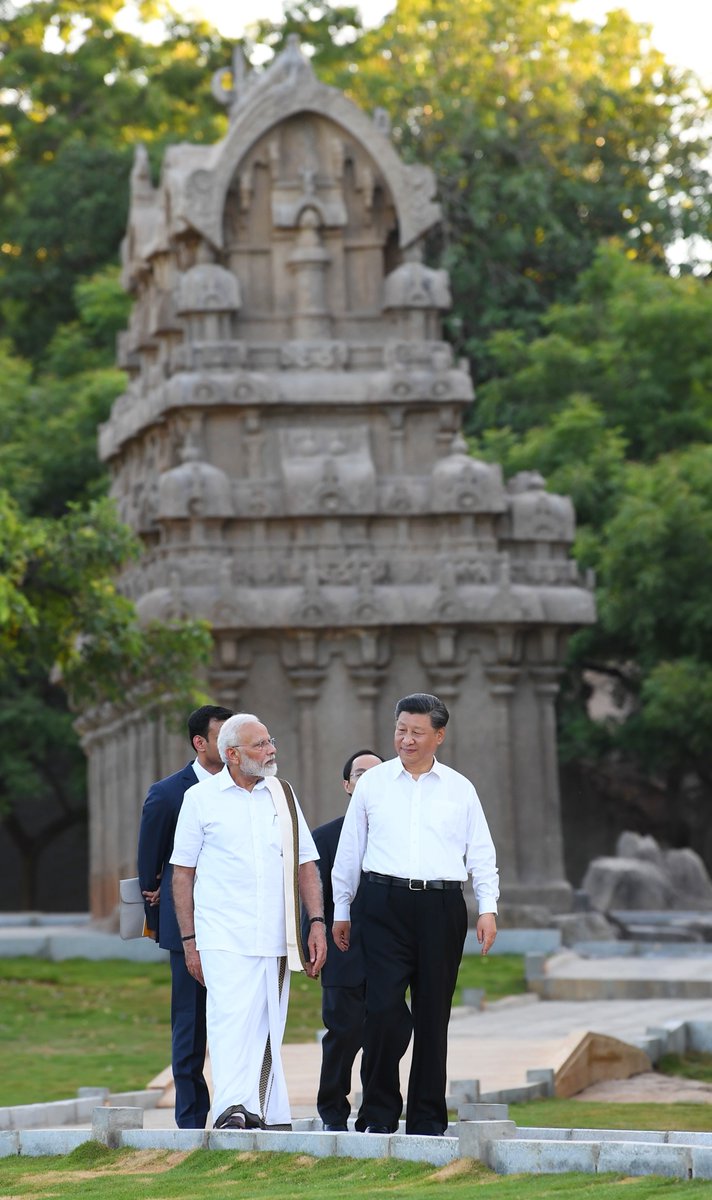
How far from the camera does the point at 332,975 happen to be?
1023 cm

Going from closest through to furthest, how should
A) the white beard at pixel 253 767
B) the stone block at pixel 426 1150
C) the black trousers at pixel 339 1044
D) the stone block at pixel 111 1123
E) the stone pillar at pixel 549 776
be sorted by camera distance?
the stone block at pixel 426 1150 < the stone block at pixel 111 1123 < the white beard at pixel 253 767 < the black trousers at pixel 339 1044 < the stone pillar at pixel 549 776

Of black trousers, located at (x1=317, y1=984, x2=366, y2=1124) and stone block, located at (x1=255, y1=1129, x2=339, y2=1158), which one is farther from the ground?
black trousers, located at (x1=317, y1=984, x2=366, y2=1124)

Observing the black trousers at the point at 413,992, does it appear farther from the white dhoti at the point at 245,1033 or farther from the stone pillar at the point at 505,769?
the stone pillar at the point at 505,769

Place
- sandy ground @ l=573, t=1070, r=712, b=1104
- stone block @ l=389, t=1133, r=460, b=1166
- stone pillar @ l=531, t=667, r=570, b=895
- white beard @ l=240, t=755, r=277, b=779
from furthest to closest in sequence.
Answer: stone pillar @ l=531, t=667, r=570, b=895 → sandy ground @ l=573, t=1070, r=712, b=1104 → white beard @ l=240, t=755, r=277, b=779 → stone block @ l=389, t=1133, r=460, b=1166

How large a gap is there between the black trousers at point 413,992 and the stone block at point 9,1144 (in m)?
1.43

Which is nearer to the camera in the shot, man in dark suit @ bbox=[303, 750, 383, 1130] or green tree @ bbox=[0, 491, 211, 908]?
man in dark suit @ bbox=[303, 750, 383, 1130]

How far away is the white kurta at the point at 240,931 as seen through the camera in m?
9.14

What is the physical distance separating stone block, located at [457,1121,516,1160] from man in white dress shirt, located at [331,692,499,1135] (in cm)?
133

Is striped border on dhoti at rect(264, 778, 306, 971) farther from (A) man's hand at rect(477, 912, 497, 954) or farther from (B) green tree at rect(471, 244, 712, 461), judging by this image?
(B) green tree at rect(471, 244, 712, 461)

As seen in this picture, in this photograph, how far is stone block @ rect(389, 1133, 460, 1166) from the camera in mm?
8016

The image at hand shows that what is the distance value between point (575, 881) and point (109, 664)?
17666 mm

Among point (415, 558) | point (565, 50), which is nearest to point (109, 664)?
point (415, 558)

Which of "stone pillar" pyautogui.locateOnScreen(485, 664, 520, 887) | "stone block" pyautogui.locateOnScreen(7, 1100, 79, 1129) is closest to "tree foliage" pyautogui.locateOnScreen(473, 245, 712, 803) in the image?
"stone pillar" pyautogui.locateOnScreen(485, 664, 520, 887)

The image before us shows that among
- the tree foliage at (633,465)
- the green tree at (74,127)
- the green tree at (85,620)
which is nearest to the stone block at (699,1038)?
the green tree at (85,620)
